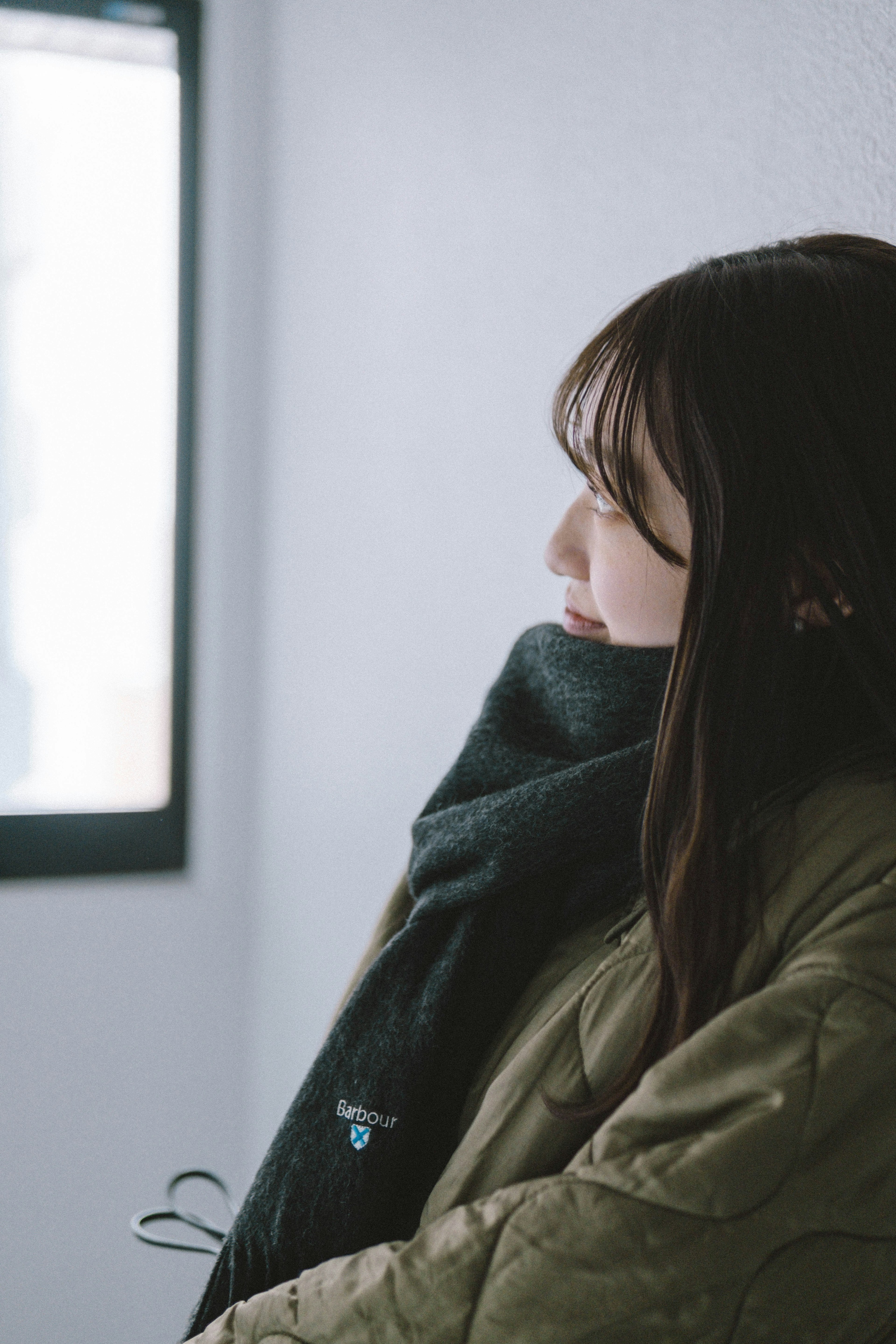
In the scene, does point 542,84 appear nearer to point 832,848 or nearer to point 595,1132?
point 832,848

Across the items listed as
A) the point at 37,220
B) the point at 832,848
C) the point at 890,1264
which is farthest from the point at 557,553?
the point at 37,220

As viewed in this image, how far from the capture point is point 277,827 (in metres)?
1.85

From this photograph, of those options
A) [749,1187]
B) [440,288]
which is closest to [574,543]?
[749,1187]

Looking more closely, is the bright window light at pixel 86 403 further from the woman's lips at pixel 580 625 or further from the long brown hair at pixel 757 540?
the long brown hair at pixel 757 540

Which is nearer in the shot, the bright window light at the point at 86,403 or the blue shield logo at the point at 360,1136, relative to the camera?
the blue shield logo at the point at 360,1136

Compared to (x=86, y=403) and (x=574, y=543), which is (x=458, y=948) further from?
(x=86, y=403)

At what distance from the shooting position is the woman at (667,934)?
476mm

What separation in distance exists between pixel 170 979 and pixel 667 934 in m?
1.55

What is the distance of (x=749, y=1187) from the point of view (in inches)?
18.3

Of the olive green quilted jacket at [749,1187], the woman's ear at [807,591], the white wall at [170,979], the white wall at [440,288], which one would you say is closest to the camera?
the olive green quilted jacket at [749,1187]

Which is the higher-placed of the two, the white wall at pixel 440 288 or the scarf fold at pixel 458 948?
the white wall at pixel 440 288

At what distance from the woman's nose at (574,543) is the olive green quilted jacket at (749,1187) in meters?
0.24

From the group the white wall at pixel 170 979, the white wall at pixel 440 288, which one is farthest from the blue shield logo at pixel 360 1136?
the white wall at pixel 170 979

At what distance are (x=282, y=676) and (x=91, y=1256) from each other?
1024mm
